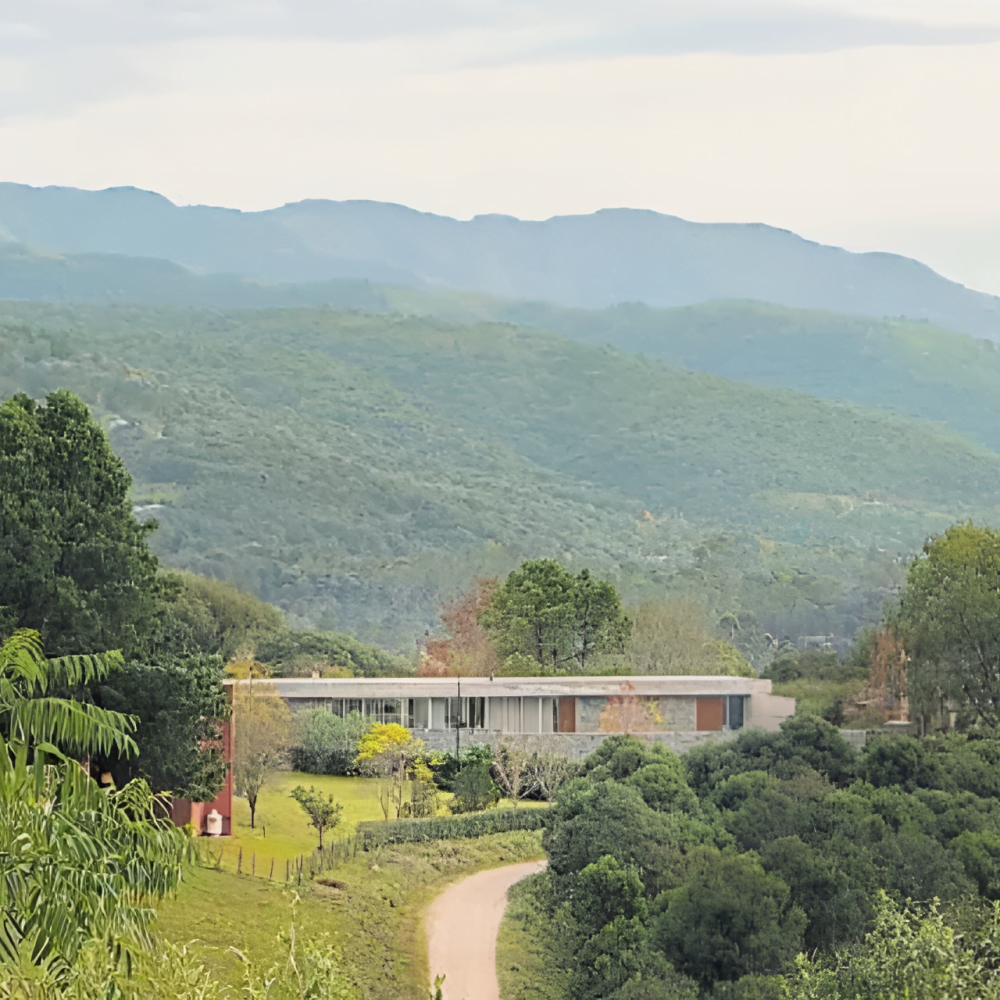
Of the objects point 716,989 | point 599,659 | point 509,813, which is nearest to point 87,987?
point 716,989

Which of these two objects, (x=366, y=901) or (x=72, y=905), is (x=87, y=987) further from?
(x=366, y=901)

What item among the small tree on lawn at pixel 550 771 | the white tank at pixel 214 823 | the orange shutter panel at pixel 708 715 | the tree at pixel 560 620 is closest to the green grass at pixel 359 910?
the white tank at pixel 214 823

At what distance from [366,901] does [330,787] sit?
8387mm

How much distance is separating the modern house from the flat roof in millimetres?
28

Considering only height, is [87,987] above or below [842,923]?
above

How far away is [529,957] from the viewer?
93.0 ft

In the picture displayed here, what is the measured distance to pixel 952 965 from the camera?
18.6 m

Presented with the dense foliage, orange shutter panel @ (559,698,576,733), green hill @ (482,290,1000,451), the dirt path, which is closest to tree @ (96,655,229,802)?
the dirt path

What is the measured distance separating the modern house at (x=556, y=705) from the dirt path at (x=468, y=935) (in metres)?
9.14

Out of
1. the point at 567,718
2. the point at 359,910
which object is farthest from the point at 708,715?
the point at 359,910

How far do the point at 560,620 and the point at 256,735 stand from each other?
1787cm

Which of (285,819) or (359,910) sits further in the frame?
(285,819)

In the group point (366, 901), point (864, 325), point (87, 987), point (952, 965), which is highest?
point (864, 325)

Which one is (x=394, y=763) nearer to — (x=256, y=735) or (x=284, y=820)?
(x=256, y=735)
